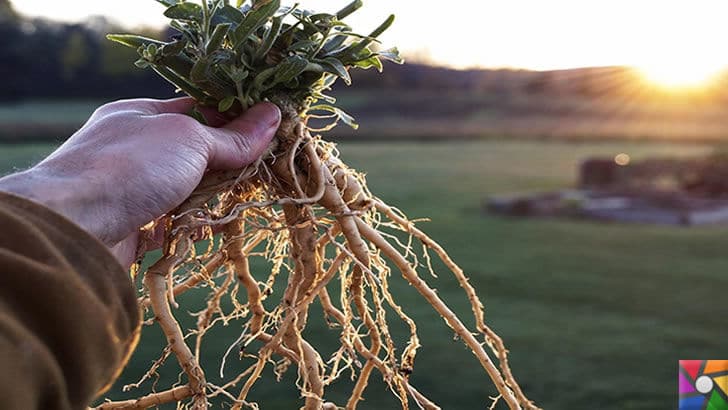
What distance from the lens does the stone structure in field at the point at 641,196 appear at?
5156 millimetres

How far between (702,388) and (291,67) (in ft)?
2.80

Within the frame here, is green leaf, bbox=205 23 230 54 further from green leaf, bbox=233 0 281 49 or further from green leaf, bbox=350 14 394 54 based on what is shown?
green leaf, bbox=350 14 394 54

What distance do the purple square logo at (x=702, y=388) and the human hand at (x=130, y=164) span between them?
791 millimetres

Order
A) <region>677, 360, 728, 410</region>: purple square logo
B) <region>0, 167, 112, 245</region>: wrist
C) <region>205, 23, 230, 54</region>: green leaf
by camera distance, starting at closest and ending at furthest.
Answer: <region>0, 167, 112, 245</region>: wrist
<region>205, 23, 230, 54</region>: green leaf
<region>677, 360, 728, 410</region>: purple square logo

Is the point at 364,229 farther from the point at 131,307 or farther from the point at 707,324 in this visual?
the point at 707,324

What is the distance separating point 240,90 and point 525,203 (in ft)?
15.0

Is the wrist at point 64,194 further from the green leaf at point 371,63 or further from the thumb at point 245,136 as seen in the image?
the green leaf at point 371,63

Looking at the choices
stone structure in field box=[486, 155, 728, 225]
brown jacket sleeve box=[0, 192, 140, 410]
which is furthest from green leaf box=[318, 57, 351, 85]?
stone structure in field box=[486, 155, 728, 225]

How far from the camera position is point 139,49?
1070mm

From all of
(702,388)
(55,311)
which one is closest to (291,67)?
(55,311)

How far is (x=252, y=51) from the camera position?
40.9 inches

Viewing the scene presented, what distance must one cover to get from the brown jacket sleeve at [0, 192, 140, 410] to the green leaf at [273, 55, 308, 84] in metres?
0.41

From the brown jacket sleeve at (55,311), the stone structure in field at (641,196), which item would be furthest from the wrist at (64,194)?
the stone structure in field at (641,196)

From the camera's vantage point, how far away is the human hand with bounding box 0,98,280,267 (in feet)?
2.84
